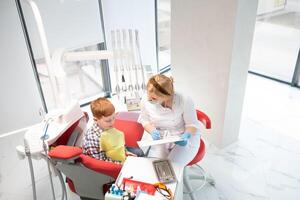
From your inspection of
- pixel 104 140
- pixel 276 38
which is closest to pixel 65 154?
pixel 104 140

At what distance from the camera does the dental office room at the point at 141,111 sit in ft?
5.81

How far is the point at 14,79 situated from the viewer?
2.83 meters

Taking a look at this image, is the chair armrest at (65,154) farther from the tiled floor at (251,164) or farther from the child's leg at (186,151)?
the tiled floor at (251,164)

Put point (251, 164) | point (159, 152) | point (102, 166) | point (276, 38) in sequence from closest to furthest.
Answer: point (102, 166) → point (159, 152) → point (251, 164) → point (276, 38)

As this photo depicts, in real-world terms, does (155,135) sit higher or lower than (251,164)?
higher

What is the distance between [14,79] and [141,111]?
1561mm

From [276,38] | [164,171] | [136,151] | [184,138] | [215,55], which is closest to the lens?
[164,171]

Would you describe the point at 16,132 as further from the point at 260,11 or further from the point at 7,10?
the point at 260,11

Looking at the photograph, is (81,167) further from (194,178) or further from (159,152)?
(194,178)

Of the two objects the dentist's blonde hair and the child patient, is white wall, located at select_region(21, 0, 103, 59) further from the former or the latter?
the dentist's blonde hair

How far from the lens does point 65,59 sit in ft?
7.56

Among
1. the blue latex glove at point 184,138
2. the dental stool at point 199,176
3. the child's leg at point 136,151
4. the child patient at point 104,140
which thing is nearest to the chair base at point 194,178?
the dental stool at point 199,176

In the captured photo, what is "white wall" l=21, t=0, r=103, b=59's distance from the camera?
2.68 metres

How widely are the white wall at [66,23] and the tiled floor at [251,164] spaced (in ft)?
3.74
